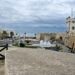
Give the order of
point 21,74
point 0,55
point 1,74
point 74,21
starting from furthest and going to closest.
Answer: point 74,21
point 0,55
point 1,74
point 21,74

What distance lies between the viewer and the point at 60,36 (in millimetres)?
60219

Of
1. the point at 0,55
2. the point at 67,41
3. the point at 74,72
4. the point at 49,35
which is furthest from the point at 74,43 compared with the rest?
the point at 74,72

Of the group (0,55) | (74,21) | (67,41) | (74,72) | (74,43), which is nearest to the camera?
(74,72)

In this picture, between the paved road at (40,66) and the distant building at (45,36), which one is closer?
the paved road at (40,66)

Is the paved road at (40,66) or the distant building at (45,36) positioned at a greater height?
the paved road at (40,66)

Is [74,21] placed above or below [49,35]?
above

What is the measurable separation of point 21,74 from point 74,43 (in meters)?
38.2

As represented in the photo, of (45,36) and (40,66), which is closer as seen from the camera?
A: (40,66)

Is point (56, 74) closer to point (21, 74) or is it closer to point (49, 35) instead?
point (21, 74)

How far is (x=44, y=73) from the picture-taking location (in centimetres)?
375

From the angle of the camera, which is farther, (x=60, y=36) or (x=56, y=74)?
(x=60, y=36)

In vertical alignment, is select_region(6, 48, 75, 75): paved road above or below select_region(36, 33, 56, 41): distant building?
above

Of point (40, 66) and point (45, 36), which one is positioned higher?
point (40, 66)

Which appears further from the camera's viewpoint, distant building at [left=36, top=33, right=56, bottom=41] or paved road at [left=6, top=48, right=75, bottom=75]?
distant building at [left=36, top=33, right=56, bottom=41]
